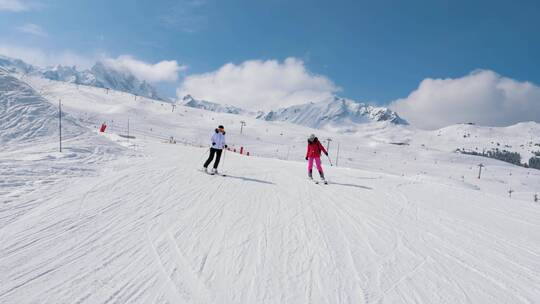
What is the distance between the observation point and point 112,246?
12.8 ft

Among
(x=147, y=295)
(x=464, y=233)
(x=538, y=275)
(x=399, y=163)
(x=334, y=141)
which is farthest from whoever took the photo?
(x=334, y=141)

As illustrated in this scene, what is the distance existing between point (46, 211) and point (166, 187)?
2.83 metres

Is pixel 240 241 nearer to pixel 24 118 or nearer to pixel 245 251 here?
pixel 245 251

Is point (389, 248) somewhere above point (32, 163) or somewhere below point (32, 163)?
below

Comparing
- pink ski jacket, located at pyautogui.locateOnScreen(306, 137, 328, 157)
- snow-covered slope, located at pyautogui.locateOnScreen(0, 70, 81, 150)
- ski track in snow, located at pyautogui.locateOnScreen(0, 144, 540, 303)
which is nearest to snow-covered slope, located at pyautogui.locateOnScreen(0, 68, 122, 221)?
snow-covered slope, located at pyautogui.locateOnScreen(0, 70, 81, 150)

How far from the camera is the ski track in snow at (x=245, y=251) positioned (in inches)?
123

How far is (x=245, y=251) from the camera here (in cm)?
417

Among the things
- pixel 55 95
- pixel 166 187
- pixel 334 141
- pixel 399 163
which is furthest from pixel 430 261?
pixel 55 95

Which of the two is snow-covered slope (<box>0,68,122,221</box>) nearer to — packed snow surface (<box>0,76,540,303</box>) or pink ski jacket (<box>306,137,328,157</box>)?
packed snow surface (<box>0,76,540,303</box>)

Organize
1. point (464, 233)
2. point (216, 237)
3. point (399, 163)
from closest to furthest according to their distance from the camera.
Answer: point (216, 237) → point (464, 233) → point (399, 163)

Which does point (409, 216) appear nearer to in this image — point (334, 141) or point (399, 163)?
point (399, 163)

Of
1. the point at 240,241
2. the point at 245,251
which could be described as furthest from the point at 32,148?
the point at 245,251

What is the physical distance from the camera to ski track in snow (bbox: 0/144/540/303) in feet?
10.3

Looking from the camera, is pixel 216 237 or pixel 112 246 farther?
pixel 216 237
